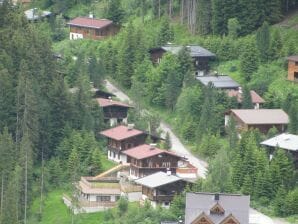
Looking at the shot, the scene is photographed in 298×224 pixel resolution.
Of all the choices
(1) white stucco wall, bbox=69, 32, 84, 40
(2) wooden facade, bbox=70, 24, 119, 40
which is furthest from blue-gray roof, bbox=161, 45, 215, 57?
(1) white stucco wall, bbox=69, 32, 84, 40

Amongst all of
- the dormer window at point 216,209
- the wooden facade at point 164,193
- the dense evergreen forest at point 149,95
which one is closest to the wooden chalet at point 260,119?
the dense evergreen forest at point 149,95

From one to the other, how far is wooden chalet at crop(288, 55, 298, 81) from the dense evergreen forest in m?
0.54

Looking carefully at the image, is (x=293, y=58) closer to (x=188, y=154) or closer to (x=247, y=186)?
(x=188, y=154)

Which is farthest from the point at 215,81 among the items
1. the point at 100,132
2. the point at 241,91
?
the point at 100,132

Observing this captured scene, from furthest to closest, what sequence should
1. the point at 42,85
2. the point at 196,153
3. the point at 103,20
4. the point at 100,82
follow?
1. the point at 103,20
2. the point at 100,82
3. the point at 42,85
4. the point at 196,153

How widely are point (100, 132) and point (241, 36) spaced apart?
618 inches

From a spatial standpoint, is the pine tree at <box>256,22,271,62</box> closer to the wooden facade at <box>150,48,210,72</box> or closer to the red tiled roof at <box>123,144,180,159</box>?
the wooden facade at <box>150,48,210,72</box>

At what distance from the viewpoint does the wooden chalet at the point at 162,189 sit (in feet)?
264

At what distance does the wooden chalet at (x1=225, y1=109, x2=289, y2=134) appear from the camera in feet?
288

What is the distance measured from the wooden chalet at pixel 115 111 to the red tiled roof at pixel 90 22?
1807 cm

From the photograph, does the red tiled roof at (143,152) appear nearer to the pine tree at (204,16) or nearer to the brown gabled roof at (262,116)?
the brown gabled roof at (262,116)

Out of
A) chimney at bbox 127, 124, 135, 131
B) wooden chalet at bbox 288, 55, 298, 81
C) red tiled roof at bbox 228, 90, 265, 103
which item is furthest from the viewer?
wooden chalet at bbox 288, 55, 298, 81

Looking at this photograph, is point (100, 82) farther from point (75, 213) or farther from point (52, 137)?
point (75, 213)

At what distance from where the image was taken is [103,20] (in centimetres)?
11381
